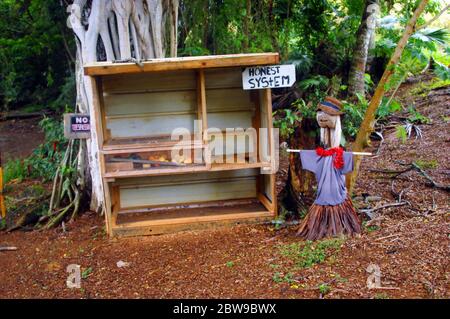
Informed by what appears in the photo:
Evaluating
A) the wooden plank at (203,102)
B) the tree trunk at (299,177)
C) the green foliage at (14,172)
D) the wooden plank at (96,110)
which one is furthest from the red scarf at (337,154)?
the green foliage at (14,172)

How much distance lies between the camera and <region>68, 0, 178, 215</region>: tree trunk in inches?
219

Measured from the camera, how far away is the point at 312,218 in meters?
4.65

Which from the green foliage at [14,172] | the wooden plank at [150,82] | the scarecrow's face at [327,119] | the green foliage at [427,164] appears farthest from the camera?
the green foliage at [14,172]

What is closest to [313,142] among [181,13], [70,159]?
[70,159]

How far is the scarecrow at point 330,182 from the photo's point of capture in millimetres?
4508

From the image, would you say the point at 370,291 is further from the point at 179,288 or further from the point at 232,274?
the point at 179,288

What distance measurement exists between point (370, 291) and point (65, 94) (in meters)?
7.20

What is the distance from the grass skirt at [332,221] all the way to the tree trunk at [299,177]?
0.60 metres

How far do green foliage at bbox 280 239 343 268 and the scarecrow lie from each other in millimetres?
161

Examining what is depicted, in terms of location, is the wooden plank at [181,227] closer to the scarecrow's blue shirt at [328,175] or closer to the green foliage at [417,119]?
the scarecrow's blue shirt at [328,175]

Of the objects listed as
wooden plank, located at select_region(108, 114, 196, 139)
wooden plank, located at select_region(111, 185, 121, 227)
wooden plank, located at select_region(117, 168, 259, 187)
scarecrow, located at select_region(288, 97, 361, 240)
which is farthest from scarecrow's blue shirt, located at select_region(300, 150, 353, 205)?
wooden plank, located at select_region(111, 185, 121, 227)

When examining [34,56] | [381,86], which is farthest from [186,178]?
[34,56]

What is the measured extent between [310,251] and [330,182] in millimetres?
697

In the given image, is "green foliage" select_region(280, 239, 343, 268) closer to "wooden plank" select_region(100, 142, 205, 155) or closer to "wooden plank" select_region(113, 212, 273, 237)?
"wooden plank" select_region(113, 212, 273, 237)
